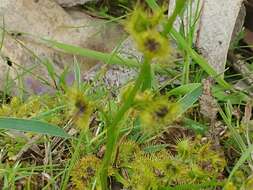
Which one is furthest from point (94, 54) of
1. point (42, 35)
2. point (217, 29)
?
point (217, 29)

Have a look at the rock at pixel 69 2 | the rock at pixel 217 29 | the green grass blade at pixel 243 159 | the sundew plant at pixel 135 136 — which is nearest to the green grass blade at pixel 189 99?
the sundew plant at pixel 135 136

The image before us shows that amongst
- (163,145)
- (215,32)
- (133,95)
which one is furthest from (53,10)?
(133,95)

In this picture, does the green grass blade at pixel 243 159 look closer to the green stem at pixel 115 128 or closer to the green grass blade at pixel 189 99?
the green grass blade at pixel 189 99

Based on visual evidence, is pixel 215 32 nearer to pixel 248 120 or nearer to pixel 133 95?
pixel 248 120

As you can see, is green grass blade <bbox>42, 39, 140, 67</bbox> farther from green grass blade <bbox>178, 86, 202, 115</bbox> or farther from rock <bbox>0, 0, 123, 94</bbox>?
green grass blade <bbox>178, 86, 202, 115</bbox>

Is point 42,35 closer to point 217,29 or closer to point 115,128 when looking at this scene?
point 217,29

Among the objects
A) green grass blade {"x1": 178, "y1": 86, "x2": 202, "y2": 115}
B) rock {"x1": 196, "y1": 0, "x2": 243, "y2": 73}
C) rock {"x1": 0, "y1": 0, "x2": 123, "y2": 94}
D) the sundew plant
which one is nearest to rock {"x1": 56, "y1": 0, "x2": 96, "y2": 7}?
rock {"x1": 0, "y1": 0, "x2": 123, "y2": 94}
